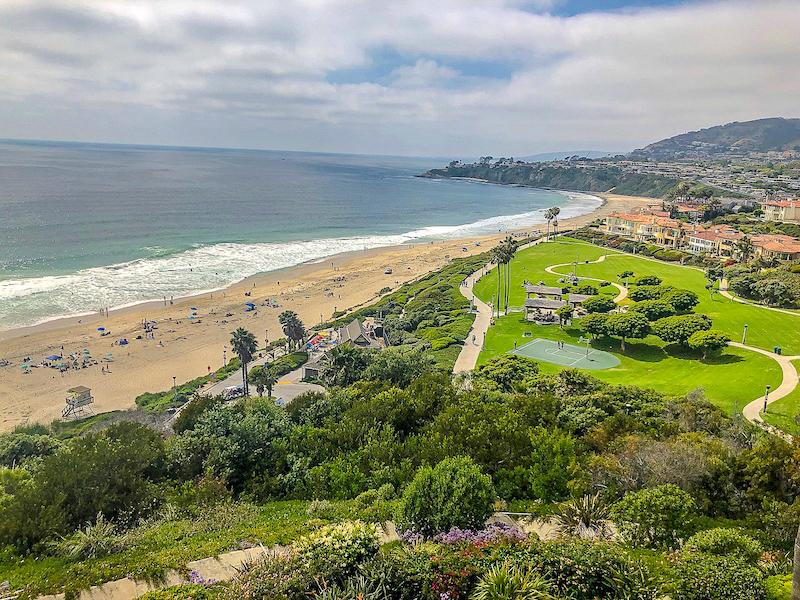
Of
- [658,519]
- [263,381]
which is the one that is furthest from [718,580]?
[263,381]

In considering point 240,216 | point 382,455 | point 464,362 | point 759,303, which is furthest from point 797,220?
point 240,216

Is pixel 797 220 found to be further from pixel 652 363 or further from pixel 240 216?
pixel 240 216

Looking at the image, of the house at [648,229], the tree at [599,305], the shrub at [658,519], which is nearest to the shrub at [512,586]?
the shrub at [658,519]

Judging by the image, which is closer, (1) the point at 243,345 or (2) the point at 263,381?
(2) the point at 263,381

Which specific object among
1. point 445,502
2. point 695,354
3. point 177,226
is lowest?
point 695,354

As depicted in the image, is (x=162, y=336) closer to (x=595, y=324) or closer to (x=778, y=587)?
(x=595, y=324)
